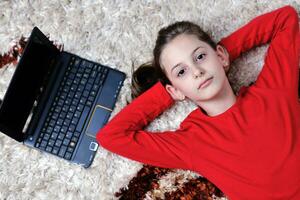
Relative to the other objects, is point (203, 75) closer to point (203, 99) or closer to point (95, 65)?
point (203, 99)

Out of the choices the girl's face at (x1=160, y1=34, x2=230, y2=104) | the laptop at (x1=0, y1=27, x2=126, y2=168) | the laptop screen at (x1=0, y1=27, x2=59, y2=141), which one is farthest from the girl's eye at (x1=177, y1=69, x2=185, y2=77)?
the laptop screen at (x1=0, y1=27, x2=59, y2=141)

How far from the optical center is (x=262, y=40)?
1.19 m

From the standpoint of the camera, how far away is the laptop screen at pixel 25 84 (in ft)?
3.54

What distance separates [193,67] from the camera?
40.1 inches

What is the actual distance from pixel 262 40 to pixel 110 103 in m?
0.52

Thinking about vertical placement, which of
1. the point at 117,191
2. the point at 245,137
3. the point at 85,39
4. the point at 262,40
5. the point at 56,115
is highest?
the point at 262,40

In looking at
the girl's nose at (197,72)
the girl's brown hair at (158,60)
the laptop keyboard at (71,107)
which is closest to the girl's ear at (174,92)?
the girl's brown hair at (158,60)

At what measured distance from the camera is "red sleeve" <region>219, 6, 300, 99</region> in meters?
1.11

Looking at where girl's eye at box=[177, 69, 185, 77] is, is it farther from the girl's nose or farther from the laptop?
the laptop

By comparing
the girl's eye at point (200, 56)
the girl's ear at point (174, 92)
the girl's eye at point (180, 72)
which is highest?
the girl's eye at point (200, 56)

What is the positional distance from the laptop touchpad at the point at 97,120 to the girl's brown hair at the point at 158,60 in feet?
0.35

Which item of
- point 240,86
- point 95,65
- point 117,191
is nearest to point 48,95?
point 95,65

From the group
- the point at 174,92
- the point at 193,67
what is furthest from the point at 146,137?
the point at 193,67

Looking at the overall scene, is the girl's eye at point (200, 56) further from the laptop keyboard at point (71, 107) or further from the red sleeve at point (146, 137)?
the laptop keyboard at point (71, 107)
